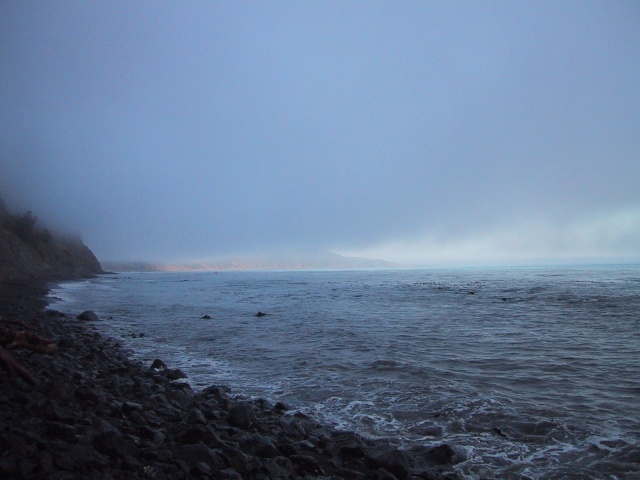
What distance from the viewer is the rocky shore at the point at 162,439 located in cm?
429

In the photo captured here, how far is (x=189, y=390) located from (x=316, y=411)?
354cm

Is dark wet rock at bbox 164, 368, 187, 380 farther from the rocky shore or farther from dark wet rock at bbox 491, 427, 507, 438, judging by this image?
dark wet rock at bbox 491, 427, 507, 438

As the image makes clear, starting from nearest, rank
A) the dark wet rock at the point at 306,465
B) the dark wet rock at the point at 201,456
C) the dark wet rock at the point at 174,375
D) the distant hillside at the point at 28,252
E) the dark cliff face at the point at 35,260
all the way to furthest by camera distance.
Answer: the dark wet rock at the point at 201,456
the dark wet rock at the point at 306,465
the dark wet rock at the point at 174,375
the dark cliff face at the point at 35,260
the distant hillside at the point at 28,252

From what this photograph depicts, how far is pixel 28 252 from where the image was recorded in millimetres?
61656

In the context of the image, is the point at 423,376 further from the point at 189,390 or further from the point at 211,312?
the point at 211,312

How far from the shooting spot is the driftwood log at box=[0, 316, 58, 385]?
6.86 meters

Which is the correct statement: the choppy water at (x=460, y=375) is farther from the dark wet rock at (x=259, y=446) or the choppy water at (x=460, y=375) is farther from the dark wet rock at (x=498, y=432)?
the dark wet rock at (x=259, y=446)

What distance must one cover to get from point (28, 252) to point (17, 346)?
227ft

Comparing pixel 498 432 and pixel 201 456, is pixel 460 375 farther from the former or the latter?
pixel 201 456

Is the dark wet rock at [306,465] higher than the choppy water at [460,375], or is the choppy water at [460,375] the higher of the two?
the dark wet rock at [306,465]

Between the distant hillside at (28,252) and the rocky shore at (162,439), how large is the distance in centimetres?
5055

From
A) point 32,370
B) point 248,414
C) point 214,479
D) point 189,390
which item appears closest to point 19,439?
point 214,479

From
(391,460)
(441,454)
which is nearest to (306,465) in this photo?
(391,460)

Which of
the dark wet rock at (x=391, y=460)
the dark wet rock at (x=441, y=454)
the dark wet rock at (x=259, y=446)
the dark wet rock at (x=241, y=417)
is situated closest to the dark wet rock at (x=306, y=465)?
the dark wet rock at (x=259, y=446)
